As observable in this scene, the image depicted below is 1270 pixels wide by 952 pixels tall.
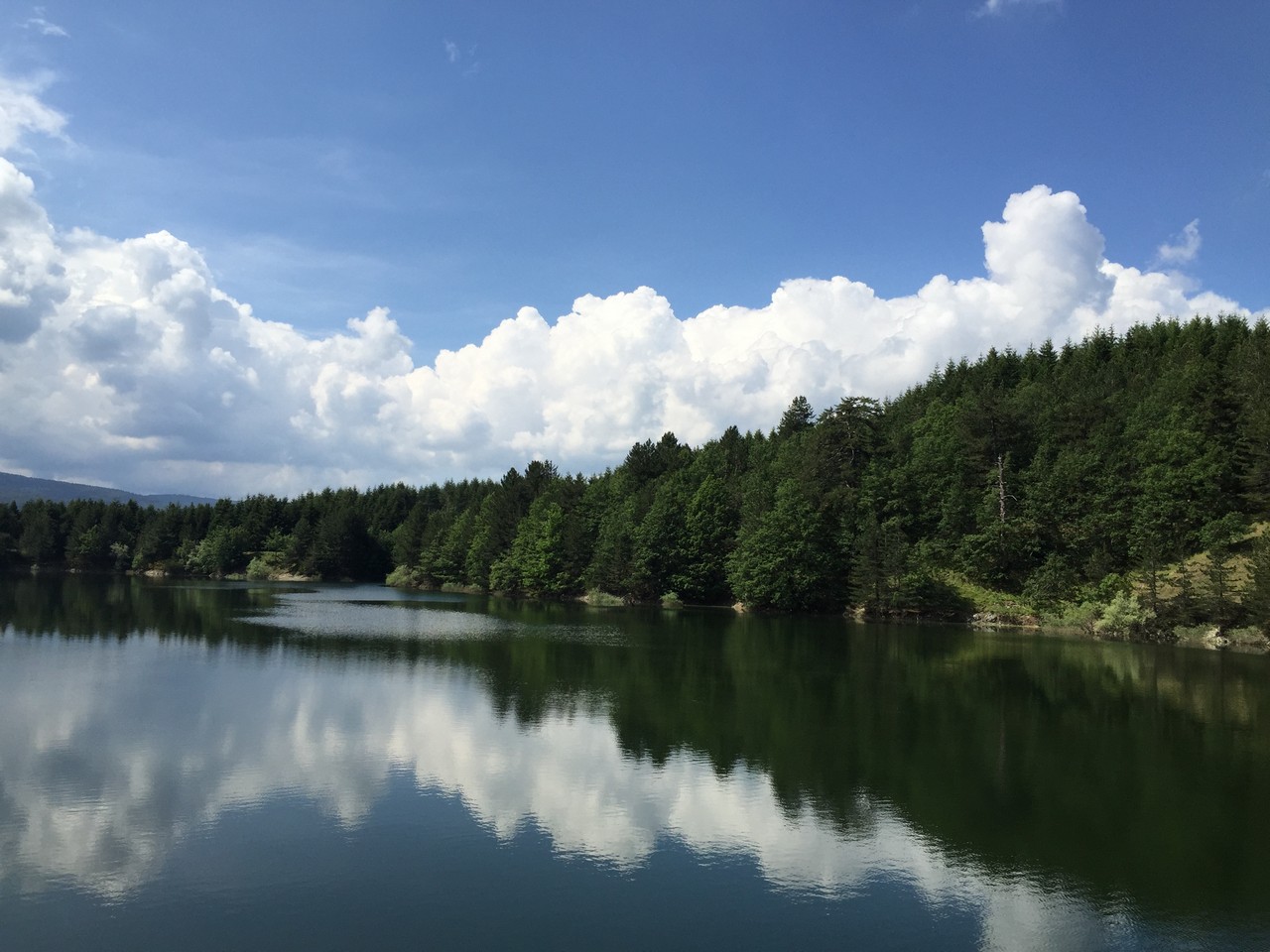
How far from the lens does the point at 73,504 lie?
490ft

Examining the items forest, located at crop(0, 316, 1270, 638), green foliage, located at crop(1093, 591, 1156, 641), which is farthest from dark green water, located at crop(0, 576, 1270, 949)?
forest, located at crop(0, 316, 1270, 638)

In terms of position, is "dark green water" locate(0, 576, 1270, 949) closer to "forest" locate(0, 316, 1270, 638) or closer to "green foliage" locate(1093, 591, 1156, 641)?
"green foliage" locate(1093, 591, 1156, 641)

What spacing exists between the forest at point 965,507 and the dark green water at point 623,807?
2360 centimetres

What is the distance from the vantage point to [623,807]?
1742 centimetres

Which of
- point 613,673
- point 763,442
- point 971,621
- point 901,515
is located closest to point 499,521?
point 763,442

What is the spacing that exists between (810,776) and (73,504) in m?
166

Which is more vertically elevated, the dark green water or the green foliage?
the green foliage

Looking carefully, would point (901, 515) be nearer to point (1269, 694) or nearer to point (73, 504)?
point (1269, 694)

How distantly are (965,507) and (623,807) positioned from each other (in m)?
60.2

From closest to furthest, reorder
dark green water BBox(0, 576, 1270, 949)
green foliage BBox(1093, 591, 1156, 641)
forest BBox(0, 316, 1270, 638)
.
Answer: dark green water BBox(0, 576, 1270, 949) < green foliage BBox(1093, 591, 1156, 641) < forest BBox(0, 316, 1270, 638)

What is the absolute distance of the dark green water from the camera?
12.2m

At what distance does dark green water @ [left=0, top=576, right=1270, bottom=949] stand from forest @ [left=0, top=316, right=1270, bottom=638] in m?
23.6

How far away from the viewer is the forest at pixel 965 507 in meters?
57.6

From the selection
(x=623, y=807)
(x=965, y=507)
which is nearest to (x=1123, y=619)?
(x=965, y=507)
